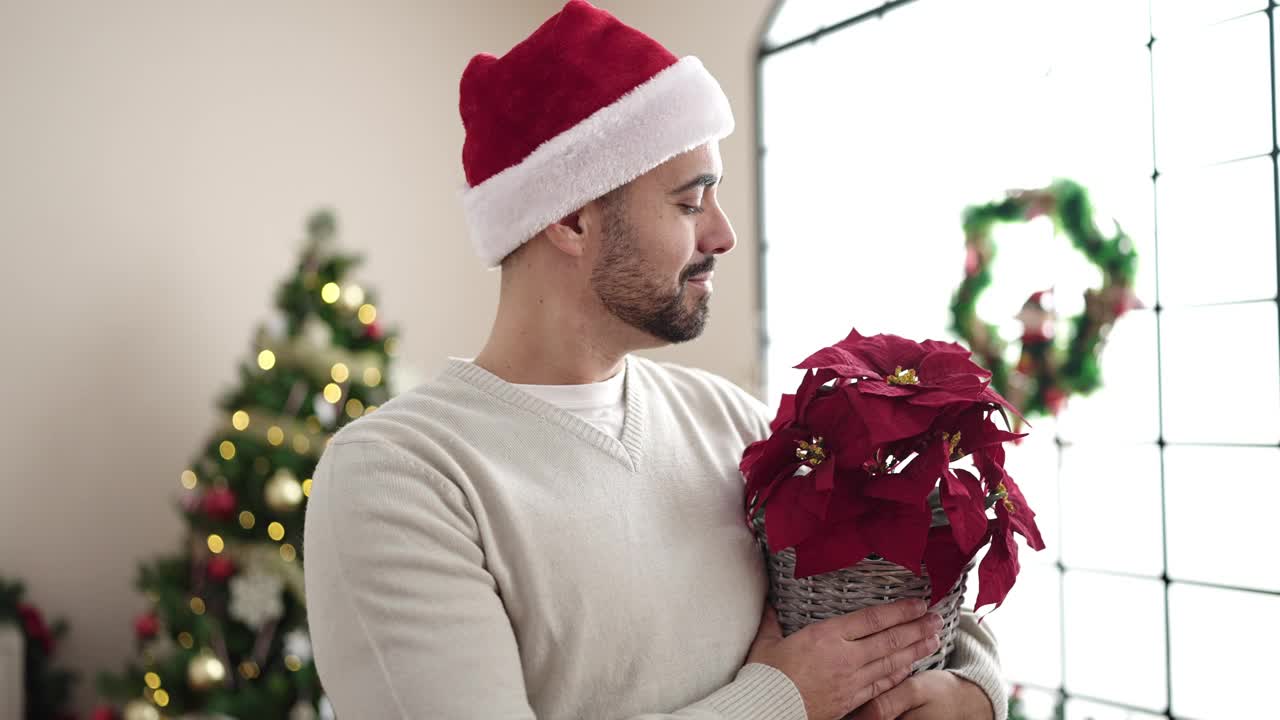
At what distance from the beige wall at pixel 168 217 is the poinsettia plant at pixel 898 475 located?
9.11 feet

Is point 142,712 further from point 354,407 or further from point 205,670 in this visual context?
point 354,407

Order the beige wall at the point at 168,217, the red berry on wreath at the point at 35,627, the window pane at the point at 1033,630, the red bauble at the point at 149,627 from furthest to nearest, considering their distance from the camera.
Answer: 1. the beige wall at the point at 168,217
2. the red berry on wreath at the point at 35,627
3. the window pane at the point at 1033,630
4. the red bauble at the point at 149,627

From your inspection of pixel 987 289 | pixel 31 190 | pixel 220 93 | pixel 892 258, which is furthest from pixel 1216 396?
pixel 31 190

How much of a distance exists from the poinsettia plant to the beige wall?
2775 millimetres

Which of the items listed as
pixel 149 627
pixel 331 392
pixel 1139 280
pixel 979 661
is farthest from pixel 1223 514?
pixel 149 627

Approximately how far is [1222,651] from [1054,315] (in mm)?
1020

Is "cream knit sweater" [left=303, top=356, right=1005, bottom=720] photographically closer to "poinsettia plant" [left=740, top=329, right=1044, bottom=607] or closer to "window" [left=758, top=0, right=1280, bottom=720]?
"poinsettia plant" [left=740, top=329, right=1044, bottom=607]

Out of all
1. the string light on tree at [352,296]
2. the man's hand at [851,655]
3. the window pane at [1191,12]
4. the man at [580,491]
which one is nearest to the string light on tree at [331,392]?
the string light on tree at [352,296]

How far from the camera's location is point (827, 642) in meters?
1.07

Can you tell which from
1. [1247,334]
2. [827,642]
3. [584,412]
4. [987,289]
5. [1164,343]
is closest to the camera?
[827,642]

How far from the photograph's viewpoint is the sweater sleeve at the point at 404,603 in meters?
0.92

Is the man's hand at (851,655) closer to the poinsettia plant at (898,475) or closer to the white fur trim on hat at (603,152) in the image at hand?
the poinsettia plant at (898,475)

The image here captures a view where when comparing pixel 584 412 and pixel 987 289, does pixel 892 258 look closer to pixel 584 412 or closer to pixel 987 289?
pixel 987 289

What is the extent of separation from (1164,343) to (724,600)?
215 centimetres
